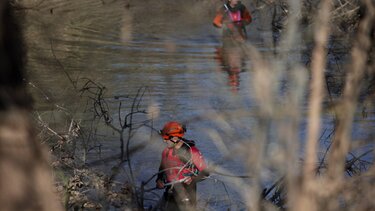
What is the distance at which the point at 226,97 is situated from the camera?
1467 centimetres

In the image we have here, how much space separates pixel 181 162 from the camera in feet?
28.0

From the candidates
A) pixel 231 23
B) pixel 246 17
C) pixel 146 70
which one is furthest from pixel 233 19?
pixel 146 70

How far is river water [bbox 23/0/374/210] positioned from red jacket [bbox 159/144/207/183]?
9.5 inches

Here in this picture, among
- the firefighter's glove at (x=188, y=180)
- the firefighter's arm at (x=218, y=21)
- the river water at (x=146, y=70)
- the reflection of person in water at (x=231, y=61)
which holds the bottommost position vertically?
the reflection of person in water at (x=231, y=61)

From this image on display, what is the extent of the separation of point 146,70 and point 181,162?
8.99 m

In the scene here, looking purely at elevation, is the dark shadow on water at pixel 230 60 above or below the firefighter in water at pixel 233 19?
below

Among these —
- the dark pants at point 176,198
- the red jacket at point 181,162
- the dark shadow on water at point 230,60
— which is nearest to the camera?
the red jacket at point 181,162

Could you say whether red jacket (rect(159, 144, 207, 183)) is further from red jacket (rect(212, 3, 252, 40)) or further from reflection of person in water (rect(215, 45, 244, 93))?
red jacket (rect(212, 3, 252, 40))

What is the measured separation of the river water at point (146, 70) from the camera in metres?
11.9

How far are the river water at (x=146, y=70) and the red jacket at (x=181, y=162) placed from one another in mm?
241

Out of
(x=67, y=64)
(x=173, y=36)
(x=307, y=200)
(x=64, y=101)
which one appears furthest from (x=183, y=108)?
(x=307, y=200)

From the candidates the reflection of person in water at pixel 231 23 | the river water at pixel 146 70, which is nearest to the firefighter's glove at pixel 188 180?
the river water at pixel 146 70

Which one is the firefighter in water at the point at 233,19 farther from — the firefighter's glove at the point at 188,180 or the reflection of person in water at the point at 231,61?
the firefighter's glove at the point at 188,180

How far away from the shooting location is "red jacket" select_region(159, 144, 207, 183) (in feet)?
26.9
